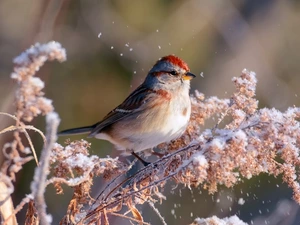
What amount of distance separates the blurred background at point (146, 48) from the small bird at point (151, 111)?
2183 mm

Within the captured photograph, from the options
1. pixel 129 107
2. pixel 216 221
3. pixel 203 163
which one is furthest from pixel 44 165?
pixel 129 107

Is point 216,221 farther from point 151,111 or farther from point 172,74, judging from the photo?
point 172,74

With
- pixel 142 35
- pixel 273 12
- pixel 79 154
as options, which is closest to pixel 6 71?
pixel 142 35

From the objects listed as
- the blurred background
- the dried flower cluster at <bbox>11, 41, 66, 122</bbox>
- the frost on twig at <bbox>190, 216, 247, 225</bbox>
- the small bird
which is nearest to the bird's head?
the small bird

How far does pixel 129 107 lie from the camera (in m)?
2.59

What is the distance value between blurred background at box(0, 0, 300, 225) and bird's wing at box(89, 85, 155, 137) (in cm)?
215

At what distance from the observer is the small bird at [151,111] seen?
2.40 m

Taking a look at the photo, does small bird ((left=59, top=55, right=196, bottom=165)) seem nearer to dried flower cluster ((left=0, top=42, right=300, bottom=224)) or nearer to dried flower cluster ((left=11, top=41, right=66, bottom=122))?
dried flower cluster ((left=0, top=42, right=300, bottom=224))

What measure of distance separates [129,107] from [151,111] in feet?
0.50

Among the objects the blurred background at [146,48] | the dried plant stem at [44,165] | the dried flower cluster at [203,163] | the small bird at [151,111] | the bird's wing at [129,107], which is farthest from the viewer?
the blurred background at [146,48]

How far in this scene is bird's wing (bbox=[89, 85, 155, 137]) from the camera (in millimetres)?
2549

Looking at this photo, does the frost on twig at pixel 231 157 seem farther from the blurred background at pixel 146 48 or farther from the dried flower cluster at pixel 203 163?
the blurred background at pixel 146 48

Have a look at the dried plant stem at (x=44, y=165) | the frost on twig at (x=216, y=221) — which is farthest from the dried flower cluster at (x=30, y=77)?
the frost on twig at (x=216, y=221)

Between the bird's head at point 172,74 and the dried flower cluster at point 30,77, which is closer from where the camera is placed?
the dried flower cluster at point 30,77
